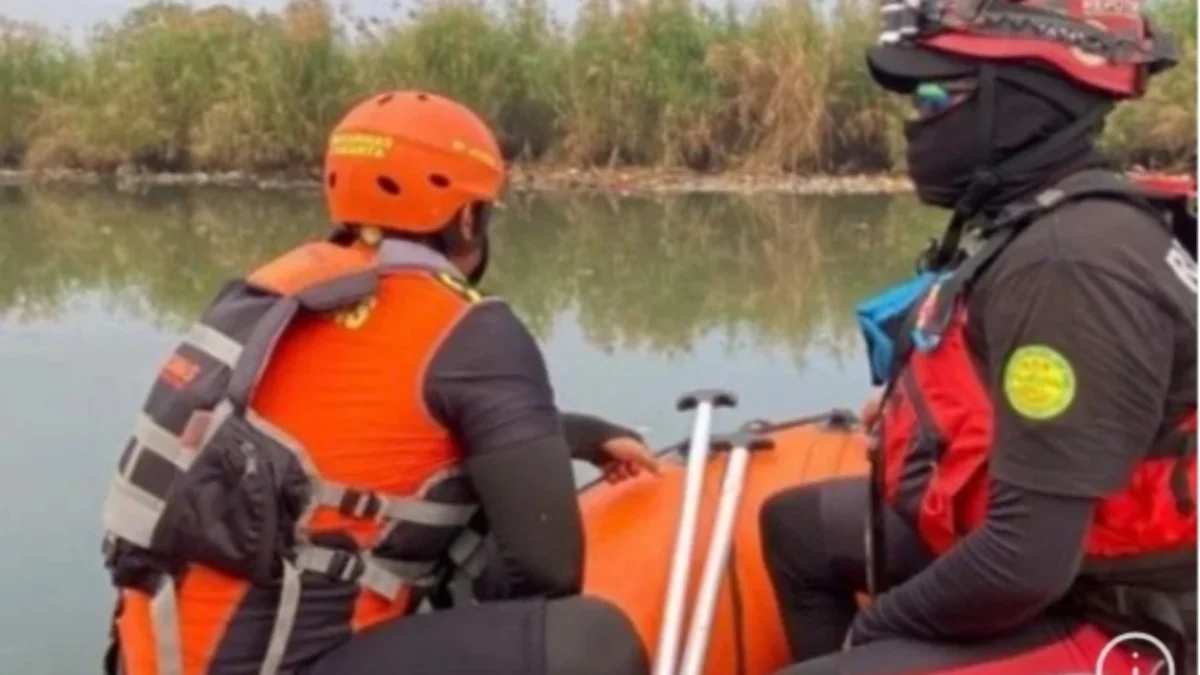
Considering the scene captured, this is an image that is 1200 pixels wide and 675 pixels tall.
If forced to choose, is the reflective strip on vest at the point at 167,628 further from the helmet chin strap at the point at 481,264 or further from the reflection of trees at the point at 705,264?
the reflection of trees at the point at 705,264

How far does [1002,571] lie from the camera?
2.20 metres

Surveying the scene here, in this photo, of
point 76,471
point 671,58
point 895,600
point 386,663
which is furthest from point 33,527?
point 671,58

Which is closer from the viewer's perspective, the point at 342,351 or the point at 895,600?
the point at 895,600

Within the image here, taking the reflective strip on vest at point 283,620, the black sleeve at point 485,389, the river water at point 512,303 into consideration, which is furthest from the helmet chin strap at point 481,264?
the river water at point 512,303

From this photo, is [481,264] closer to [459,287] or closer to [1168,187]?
[459,287]

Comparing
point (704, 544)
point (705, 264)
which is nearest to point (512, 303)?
point (705, 264)

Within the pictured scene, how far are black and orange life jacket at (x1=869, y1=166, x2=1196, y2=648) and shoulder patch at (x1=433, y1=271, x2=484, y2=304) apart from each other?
1.60 feet

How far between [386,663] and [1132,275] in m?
0.94

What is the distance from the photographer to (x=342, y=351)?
8.27ft

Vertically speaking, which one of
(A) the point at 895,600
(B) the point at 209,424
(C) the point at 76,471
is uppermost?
(B) the point at 209,424

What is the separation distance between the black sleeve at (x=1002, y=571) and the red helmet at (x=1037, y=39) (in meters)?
0.43

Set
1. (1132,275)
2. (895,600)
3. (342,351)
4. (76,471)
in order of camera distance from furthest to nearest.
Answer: (76,471) → (342,351) → (895,600) → (1132,275)

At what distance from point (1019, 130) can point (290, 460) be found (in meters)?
0.85

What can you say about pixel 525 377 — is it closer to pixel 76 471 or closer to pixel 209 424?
pixel 209 424
